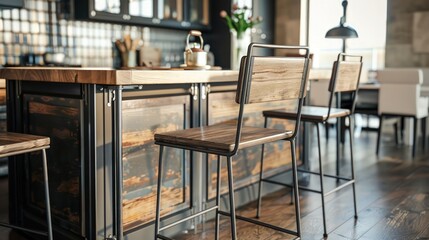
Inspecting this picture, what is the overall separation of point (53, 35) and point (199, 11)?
1964 millimetres

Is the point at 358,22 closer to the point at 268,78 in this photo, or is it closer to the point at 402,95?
the point at 402,95

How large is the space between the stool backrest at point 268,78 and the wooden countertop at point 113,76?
439 mm

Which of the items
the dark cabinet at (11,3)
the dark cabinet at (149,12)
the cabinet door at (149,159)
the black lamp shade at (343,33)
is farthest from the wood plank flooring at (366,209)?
the dark cabinet at (11,3)

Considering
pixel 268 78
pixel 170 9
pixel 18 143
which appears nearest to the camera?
pixel 18 143

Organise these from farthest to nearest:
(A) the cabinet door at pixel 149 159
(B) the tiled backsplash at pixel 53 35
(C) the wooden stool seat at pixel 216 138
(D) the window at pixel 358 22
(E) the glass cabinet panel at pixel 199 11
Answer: (D) the window at pixel 358 22
(E) the glass cabinet panel at pixel 199 11
(B) the tiled backsplash at pixel 53 35
(A) the cabinet door at pixel 149 159
(C) the wooden stool seat at pixel 216 138

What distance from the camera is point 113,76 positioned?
6.01 feet

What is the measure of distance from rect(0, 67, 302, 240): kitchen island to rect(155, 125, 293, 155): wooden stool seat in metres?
0.25

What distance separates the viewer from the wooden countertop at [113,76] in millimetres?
1857

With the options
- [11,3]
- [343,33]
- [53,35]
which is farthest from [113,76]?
[53,35]

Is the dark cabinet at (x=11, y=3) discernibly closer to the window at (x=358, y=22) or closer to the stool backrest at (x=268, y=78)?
the stool backrest at (x=268, y=78)

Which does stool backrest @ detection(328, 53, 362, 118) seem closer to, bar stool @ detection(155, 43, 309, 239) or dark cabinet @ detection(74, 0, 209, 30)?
bar stool @ detection(155, 43, 309, 239)

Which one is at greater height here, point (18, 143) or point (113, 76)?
point (113, 76)

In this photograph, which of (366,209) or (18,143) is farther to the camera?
(366,209)

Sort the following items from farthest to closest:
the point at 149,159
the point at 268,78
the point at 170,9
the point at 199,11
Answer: the point at 199,11
the point at 170,9
the point at 149,159
the point at 268,78
